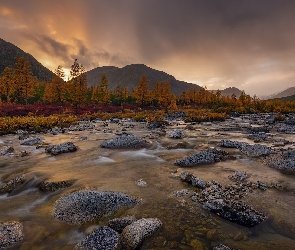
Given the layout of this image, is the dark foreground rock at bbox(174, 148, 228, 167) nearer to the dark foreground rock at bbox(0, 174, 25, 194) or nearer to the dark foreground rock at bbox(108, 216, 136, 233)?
the dark foreground rock at bbox(108, 216, 136, 233)

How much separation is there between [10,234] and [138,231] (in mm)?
2438

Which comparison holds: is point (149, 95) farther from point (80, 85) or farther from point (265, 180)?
point (265, 180)

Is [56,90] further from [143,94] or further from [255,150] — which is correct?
[255,150]

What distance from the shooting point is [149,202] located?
5.80 meters

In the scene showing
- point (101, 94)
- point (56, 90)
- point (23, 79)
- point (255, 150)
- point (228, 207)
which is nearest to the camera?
point (228, 207)

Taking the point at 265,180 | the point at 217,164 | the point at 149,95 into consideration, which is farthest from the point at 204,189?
the point at 149,95

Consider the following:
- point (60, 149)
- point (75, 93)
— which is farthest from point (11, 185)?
point (75, 93)

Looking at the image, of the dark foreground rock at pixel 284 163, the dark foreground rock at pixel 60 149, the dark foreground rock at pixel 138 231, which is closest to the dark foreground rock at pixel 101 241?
the dark foreground rock at pixel 138 231

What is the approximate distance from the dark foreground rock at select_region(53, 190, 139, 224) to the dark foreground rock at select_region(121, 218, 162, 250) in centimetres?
106

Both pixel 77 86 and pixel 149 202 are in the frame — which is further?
pixel 77 86

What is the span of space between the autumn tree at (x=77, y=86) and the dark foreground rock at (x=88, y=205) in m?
57.2

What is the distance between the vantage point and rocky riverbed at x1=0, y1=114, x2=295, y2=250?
171 inches

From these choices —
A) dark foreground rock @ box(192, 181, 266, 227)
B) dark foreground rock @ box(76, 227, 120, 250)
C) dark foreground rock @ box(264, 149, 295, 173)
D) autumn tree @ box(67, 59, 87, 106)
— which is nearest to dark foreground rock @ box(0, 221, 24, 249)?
dark foreground rock @ box(76, 227, 120, 250)

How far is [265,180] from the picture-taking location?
23.9 ft
